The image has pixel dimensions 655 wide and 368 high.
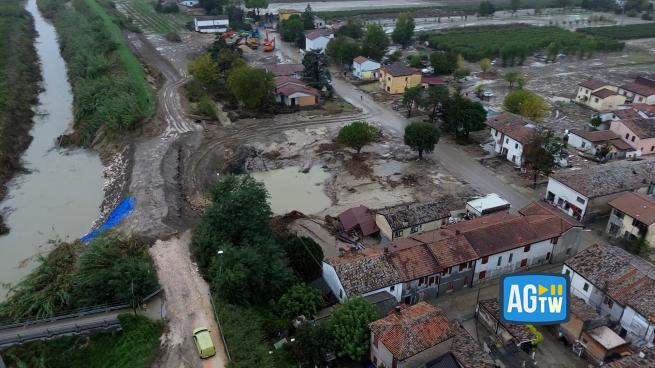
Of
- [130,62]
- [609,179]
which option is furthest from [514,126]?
[130,62]

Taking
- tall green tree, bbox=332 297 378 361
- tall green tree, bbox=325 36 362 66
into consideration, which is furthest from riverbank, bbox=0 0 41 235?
tall green tree, bbox=325 36 362 66

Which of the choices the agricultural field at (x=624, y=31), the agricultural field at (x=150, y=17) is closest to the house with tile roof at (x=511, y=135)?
the agricultural field at (x=624, y=31)

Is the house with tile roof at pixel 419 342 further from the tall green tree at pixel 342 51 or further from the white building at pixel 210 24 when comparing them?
the white building at pixel 210 24

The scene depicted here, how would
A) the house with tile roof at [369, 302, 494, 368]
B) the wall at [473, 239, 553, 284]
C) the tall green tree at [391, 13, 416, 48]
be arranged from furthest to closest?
the tall green tree at [391, 13, 416, 48], the wall at [473, 239, 553, 284], the house with tile roof at [369, 302, 494, 368]

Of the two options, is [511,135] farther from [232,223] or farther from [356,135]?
[232,223]

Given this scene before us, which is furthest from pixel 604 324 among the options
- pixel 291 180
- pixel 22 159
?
pixel 22 159

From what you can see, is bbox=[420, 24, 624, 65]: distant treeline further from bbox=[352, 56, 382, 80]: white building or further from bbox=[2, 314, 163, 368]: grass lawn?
bbox=[2, 314, 163, 368]: grass lawn
